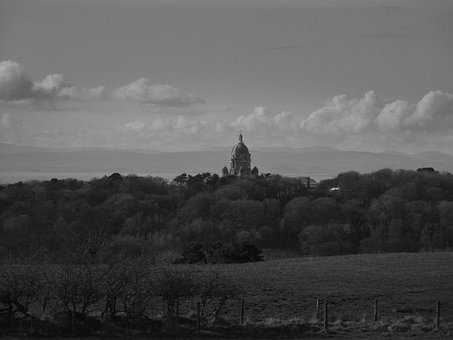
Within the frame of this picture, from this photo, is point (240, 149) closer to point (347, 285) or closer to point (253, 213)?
point (253, 213)

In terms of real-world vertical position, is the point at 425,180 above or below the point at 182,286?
above

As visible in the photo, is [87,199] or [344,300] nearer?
[344,300]

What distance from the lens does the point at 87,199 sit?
116062 millimetres

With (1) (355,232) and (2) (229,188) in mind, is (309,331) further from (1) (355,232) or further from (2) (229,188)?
(2) (229,188)

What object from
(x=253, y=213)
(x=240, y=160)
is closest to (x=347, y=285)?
(x=253, y=213)

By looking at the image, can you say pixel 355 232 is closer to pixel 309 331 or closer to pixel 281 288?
pixel 281 288

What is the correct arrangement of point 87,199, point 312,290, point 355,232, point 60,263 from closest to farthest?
point 60,263, point 312,290, point 355,232, point 87,199

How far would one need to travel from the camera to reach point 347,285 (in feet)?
124

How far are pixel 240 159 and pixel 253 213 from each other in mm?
84472

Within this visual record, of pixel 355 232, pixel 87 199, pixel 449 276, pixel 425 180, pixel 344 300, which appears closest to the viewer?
Result: pixel 344 300

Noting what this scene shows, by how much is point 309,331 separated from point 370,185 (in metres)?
99.8

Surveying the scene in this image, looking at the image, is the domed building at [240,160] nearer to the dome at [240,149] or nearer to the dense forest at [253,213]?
the dome at [240,149]

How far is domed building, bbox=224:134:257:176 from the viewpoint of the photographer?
18800 centimetres

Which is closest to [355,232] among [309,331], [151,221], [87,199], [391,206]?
[391,206]
